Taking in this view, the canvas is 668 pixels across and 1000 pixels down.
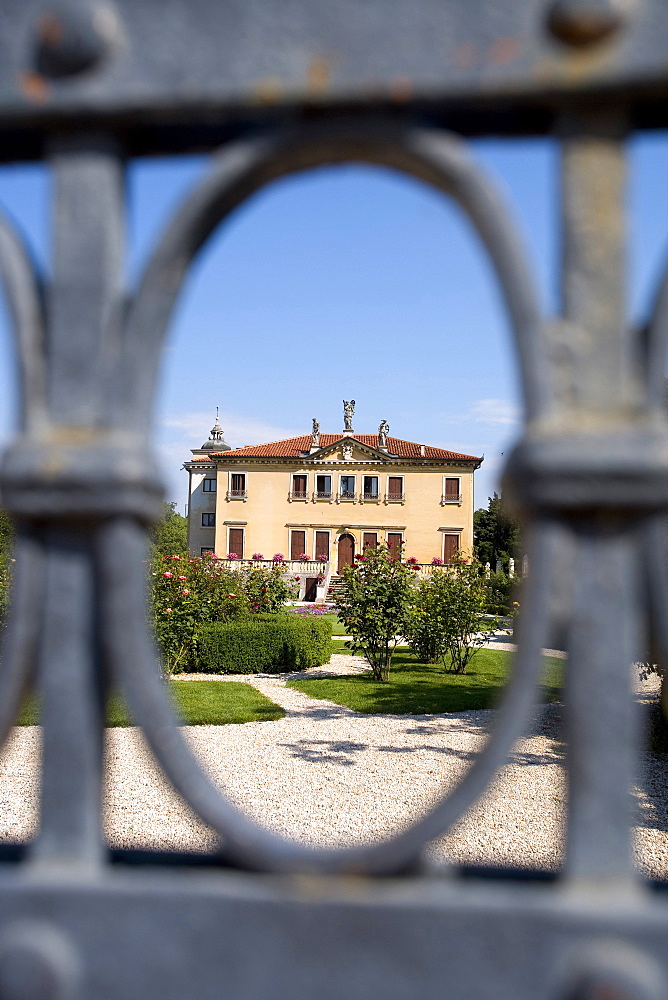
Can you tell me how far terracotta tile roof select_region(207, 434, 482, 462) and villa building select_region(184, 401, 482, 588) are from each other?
77mm

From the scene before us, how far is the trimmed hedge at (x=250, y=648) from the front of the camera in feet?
44.0

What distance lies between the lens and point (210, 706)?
33.3 ft

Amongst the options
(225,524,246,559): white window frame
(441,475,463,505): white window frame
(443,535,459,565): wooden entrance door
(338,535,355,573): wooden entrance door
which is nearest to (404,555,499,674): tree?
(441,475,463,505): white window frame

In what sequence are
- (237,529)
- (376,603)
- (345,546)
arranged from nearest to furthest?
(376,603)
(345,546)
(237,529)

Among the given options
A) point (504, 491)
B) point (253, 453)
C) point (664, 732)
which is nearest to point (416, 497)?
point (253, 453)

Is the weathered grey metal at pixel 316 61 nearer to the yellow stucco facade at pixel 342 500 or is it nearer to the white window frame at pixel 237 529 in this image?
the yellow stucco facade at pixel 342 500

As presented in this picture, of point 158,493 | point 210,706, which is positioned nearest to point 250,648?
point 210,706

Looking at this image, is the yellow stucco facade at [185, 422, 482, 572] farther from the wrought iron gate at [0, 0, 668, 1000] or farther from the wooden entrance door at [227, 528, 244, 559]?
the wrought iron gate at [0, 0, 668, 1000]

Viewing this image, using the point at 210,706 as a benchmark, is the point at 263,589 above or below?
above

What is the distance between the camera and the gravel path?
555 cm

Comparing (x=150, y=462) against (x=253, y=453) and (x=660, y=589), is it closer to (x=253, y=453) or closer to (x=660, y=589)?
(x=660, y=589)

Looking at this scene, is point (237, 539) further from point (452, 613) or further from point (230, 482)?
point (452, 613)

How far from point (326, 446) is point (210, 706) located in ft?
105

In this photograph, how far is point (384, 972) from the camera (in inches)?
33.6
